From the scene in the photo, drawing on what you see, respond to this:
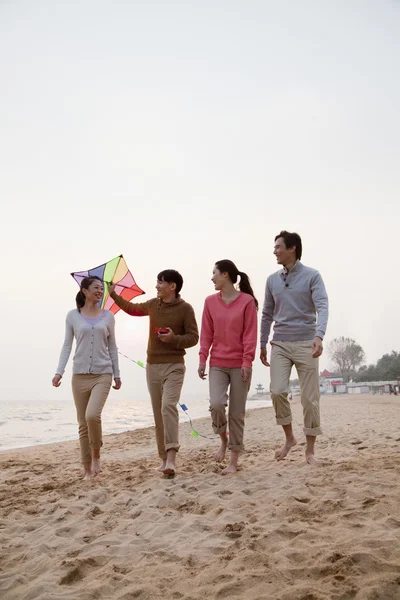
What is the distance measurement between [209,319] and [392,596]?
3.18 m

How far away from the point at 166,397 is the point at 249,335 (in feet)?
3.47

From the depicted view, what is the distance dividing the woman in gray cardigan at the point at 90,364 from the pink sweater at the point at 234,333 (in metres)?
1.13

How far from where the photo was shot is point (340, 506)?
3.17 metres

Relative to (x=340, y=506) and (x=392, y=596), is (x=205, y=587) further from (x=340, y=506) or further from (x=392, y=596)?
(x=340, y=506)

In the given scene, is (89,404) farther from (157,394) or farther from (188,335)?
(188,335)

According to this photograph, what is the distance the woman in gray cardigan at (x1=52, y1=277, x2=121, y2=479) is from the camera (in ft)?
16.4

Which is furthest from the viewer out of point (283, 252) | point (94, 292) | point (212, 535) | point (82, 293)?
point (82, 293)

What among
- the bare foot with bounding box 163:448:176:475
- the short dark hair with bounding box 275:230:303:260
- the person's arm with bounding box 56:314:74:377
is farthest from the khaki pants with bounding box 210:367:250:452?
the person's arm with bounding box 56:314:74:377

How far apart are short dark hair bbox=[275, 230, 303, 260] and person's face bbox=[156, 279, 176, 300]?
1.22 meters

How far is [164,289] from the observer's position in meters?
4.90

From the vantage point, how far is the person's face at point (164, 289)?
4898 mm

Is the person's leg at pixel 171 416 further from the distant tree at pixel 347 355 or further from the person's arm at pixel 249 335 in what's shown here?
the distant tree at pixel 347 355

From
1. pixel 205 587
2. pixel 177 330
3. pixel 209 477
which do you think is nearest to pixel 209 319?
pixel 177 330

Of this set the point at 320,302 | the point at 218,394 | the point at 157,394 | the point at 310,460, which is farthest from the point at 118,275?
the point at 310,460
